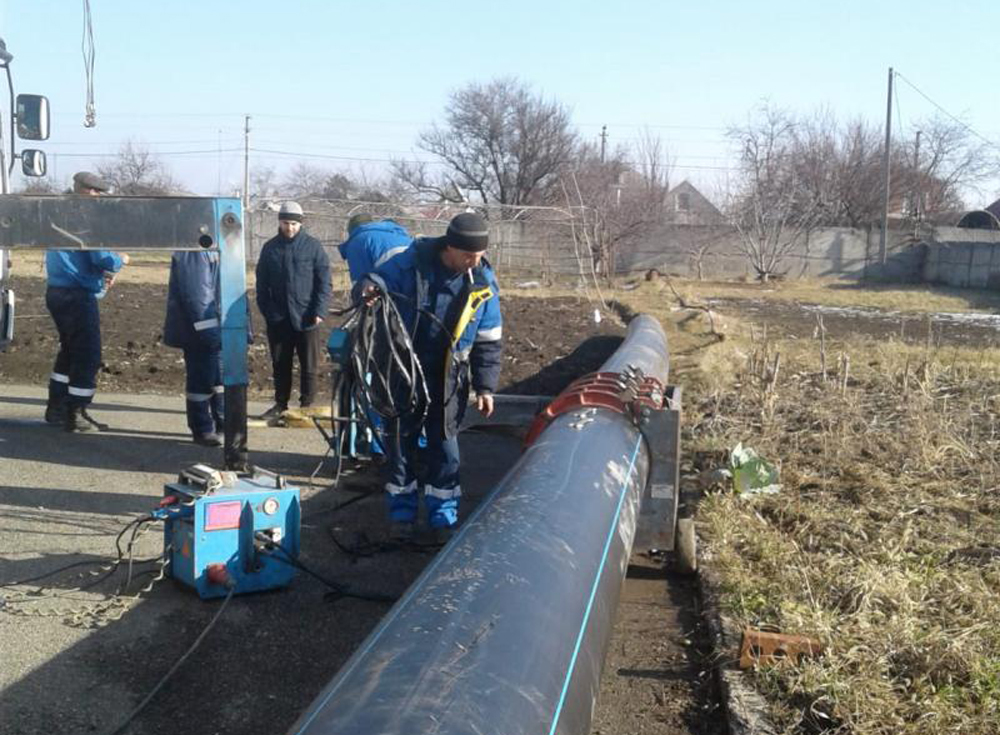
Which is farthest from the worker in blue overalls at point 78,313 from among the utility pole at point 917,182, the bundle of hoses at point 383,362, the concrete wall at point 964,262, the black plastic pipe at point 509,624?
the utility pole at point 917,182

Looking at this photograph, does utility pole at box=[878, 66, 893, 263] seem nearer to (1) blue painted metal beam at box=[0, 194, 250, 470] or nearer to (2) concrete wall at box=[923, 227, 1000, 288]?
(2) concrete wall at box=[923, 227, 1000, 288]

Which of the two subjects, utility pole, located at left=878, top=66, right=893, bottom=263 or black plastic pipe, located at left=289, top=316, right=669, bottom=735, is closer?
black plastic pipe, located at left=289, top=316, right=669, bottom=735

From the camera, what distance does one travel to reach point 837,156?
173 feet

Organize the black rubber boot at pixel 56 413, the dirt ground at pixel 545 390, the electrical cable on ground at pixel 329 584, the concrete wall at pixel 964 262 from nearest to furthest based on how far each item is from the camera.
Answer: the dirt ground at pixel 545 390 < the electrical cable on ground at pixel 329 584 < the black rubber boot at pixel 56 413 < the concrete wall at pixel 964 262

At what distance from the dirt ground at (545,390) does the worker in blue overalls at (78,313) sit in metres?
1.56

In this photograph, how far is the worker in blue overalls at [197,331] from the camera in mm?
7645

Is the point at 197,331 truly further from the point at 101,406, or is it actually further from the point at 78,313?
the point at 101,406

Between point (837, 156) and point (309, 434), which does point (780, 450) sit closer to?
point (309, 434)

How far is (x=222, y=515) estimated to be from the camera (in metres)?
4.61

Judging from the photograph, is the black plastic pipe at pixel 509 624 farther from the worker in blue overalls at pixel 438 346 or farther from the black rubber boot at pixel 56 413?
the black rubber boot at pixel 56 413

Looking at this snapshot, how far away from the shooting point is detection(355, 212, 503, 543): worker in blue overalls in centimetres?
548

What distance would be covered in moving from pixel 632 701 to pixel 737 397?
515cm

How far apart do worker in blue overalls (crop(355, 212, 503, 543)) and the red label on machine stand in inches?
45.0

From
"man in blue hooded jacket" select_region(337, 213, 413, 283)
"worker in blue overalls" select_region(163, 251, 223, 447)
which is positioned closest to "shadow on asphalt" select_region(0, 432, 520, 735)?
"man in blue hooded jacket" select_region(337, 213, 413, 283)
